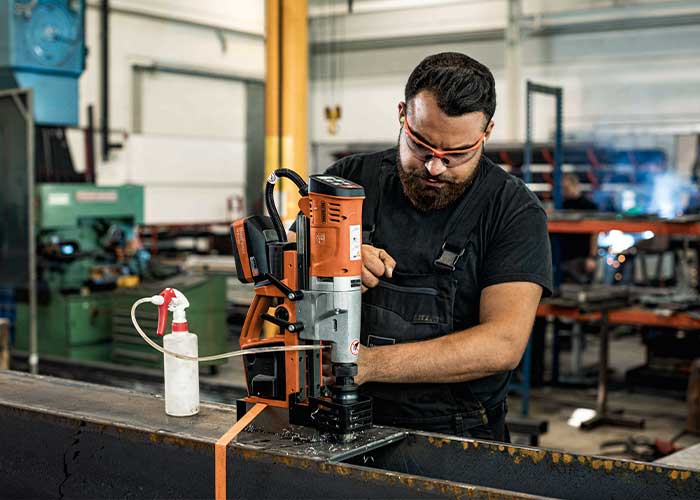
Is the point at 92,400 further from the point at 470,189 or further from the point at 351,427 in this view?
the point at 470,189

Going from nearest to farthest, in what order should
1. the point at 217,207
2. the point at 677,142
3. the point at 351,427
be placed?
the point at 351,427, the point at 677,142, the point at 217,207

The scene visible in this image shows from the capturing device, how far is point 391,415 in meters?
1.77

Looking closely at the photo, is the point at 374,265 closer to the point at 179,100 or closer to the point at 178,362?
the point at 178,362

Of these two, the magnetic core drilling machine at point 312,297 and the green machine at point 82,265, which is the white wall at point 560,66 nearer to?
the green machine at point 82,265

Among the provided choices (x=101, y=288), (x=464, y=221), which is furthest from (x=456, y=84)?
(x=101, y=288)

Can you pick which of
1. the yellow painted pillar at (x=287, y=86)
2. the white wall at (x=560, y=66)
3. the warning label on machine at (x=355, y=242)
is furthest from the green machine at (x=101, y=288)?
the white wall at (x=560, y=66)

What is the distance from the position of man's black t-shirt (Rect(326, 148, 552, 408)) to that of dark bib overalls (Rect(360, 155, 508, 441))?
0.02 metres

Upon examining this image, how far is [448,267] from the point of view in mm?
1727

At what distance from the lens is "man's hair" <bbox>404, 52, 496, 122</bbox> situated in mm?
1658

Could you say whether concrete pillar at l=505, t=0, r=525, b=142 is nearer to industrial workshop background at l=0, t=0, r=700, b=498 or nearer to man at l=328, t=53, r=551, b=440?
industrial workshop background at l=0, t=0, r=700, b=498

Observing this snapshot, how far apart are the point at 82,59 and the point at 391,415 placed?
439 cm

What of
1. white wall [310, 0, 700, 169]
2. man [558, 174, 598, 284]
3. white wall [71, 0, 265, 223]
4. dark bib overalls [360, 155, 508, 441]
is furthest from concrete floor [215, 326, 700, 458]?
white wall [71, 0, 265, 223]

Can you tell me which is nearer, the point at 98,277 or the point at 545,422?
the point at 545,422

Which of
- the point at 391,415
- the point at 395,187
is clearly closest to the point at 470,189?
the point at 395,187
